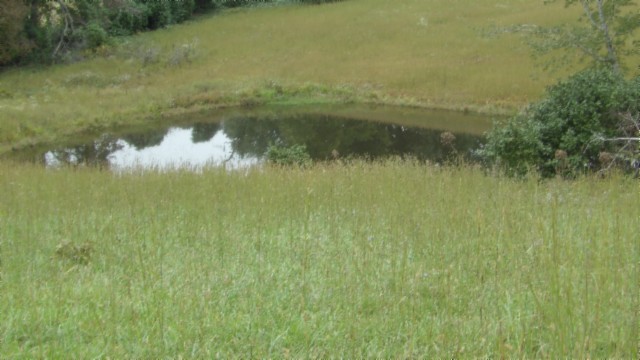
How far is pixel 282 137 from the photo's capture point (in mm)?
21000

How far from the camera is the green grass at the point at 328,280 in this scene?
2.99 m

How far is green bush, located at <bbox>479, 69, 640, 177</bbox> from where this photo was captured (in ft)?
34.2

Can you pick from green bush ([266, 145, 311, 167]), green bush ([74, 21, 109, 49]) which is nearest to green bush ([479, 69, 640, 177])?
green bush ([266, 145, 311, 167])

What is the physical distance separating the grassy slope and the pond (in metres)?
1.56

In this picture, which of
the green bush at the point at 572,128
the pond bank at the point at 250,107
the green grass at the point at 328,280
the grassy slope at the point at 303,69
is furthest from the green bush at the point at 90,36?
the green grass at the point at 328,280

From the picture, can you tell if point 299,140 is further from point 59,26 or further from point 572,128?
point 59,26

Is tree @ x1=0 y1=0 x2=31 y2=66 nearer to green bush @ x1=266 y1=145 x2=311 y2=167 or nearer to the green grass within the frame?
→ green bush @ x1=266 y1=145 x2=311 y2=167

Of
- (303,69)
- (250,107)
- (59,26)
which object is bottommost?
(250,107)

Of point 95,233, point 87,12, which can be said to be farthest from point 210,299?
point 87,12

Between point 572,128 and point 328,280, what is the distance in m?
8.48

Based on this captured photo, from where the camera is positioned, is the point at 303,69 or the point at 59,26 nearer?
the point at 303,69

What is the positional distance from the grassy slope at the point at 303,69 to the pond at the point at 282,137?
1564 mm

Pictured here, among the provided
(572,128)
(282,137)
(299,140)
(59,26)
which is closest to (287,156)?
(299,140)

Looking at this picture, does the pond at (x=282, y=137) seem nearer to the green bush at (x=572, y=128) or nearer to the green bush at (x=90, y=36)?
the green bush at (x=572, y=128)
